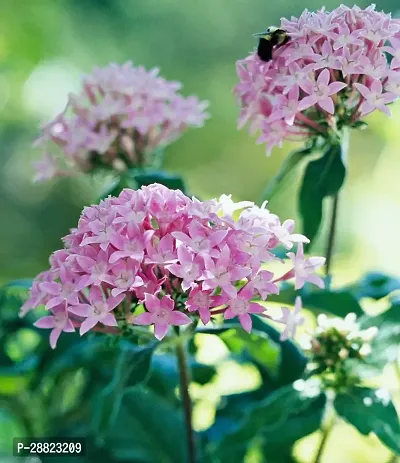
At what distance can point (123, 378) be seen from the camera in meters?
0.89

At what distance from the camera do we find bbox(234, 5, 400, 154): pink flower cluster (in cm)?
84

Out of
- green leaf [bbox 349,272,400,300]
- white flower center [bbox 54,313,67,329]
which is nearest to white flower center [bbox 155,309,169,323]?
white flower center [bbox 54,313,67,329]

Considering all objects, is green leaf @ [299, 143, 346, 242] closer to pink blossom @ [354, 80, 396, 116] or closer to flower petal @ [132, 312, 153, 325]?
pink blossom @ [354, 80, 396, 116]

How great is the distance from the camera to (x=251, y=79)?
94cm

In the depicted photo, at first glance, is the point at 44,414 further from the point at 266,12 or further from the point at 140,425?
the point at 266,12

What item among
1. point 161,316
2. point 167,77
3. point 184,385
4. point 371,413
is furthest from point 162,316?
point 167,77

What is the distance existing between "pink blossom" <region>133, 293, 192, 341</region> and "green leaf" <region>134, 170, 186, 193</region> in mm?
330

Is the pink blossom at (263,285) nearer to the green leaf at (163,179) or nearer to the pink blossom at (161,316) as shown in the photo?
the pink blossom at (161,316)

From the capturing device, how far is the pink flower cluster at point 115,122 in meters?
1.14

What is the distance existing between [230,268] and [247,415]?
30cm

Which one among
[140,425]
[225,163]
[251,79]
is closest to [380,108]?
[251,79]

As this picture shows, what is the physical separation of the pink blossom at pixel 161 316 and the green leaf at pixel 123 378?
0.17m

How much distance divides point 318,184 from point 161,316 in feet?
1.09

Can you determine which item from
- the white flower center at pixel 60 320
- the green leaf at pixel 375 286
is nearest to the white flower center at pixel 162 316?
the white flower center at pixel 60 320
